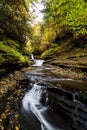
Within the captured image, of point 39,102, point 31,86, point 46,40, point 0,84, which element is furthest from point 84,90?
point 46,40

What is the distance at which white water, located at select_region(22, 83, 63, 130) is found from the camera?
7.16 m

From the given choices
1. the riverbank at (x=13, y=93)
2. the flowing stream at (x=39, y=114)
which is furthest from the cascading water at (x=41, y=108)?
the riverbank at (x=13, y=93)

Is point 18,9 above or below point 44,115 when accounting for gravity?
above

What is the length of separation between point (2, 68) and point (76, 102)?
6146 mm

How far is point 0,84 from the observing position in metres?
10.6

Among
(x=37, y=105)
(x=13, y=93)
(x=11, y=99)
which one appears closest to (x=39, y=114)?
(x=37, y=105)

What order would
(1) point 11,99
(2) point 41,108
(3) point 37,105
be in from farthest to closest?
(1) point 11,99, (3) point 37,105, (2) point 41,108

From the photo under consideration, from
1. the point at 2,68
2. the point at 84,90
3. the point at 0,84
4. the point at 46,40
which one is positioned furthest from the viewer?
the point at 46,40

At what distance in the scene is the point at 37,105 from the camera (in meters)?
8.83

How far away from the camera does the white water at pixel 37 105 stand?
7162 millimetres

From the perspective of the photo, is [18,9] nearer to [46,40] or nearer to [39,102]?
[39,102]

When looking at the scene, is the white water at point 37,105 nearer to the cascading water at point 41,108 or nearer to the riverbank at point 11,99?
the cascading water at point 41,108

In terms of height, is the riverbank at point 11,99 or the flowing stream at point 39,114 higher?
the riverbank at point 11,99

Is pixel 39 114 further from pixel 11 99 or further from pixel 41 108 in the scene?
pixel 11 99
